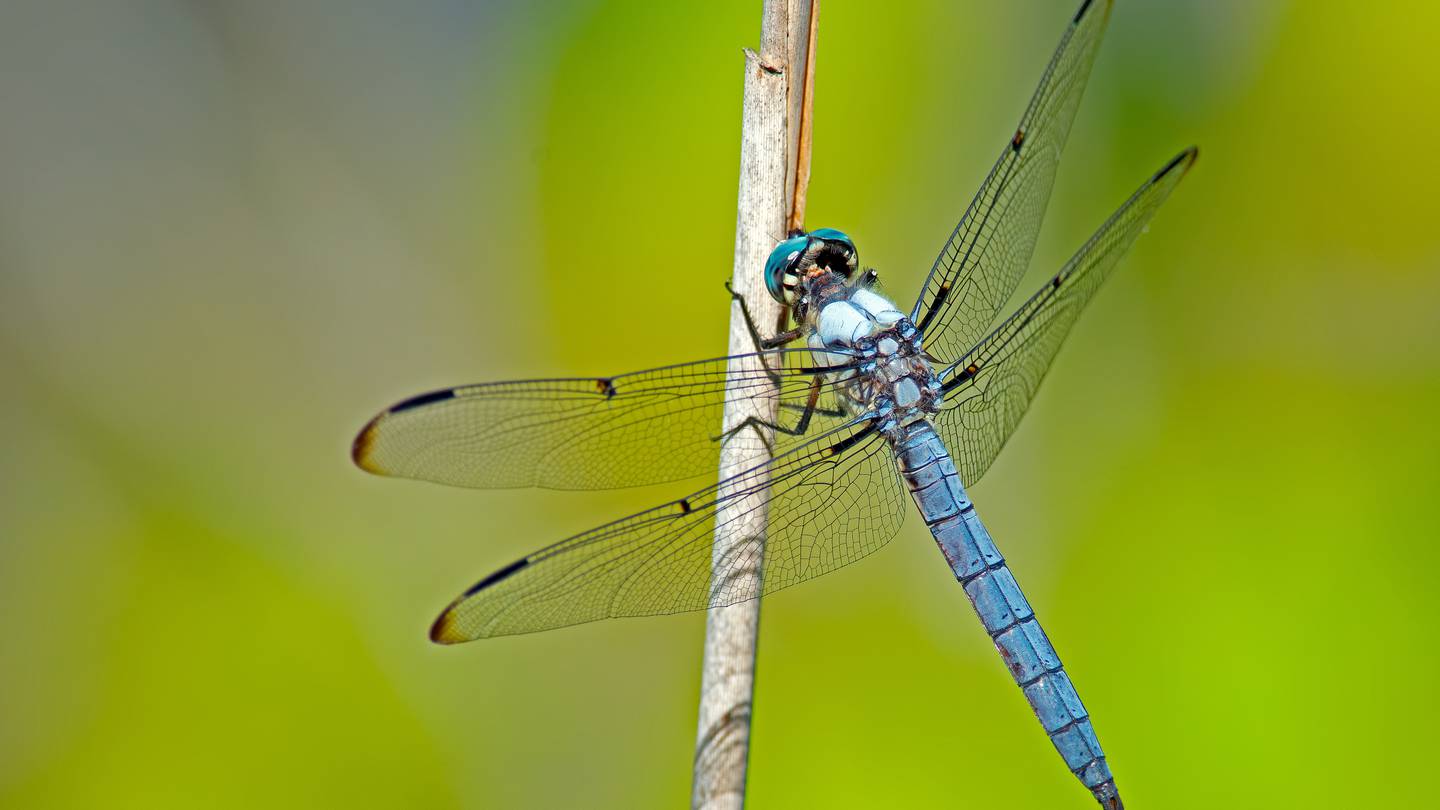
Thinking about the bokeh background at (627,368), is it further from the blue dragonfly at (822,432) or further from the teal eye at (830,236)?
the teal eye at (830,236)

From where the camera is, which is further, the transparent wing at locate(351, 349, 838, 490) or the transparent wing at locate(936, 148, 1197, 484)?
the transparent wing at locate(936, 148, 1197, 484)

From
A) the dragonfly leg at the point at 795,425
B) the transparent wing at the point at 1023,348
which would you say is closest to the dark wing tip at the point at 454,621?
the dragonfly leg at the point at 795,425

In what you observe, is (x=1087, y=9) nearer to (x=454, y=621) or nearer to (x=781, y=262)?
(x=781, y=262)

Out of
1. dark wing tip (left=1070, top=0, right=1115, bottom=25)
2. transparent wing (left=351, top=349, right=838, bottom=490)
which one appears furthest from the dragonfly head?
dark wing tip (left=1070, top=0, right=1115, bottom=25)

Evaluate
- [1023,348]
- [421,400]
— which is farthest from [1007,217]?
[421,400]

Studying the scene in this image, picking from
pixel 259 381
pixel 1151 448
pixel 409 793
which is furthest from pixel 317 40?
pixel 1151 448

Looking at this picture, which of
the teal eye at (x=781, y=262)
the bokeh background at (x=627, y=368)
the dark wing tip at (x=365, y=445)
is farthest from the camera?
the bokeh background at (x=627, y=368)

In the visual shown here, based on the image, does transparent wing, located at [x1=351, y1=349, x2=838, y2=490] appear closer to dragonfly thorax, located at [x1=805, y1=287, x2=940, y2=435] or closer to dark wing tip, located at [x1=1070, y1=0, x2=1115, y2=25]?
dragonfly thorax, located at [x1=805, y1=287, x2=940, y2=435]

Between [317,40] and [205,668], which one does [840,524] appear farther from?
[317,40]
